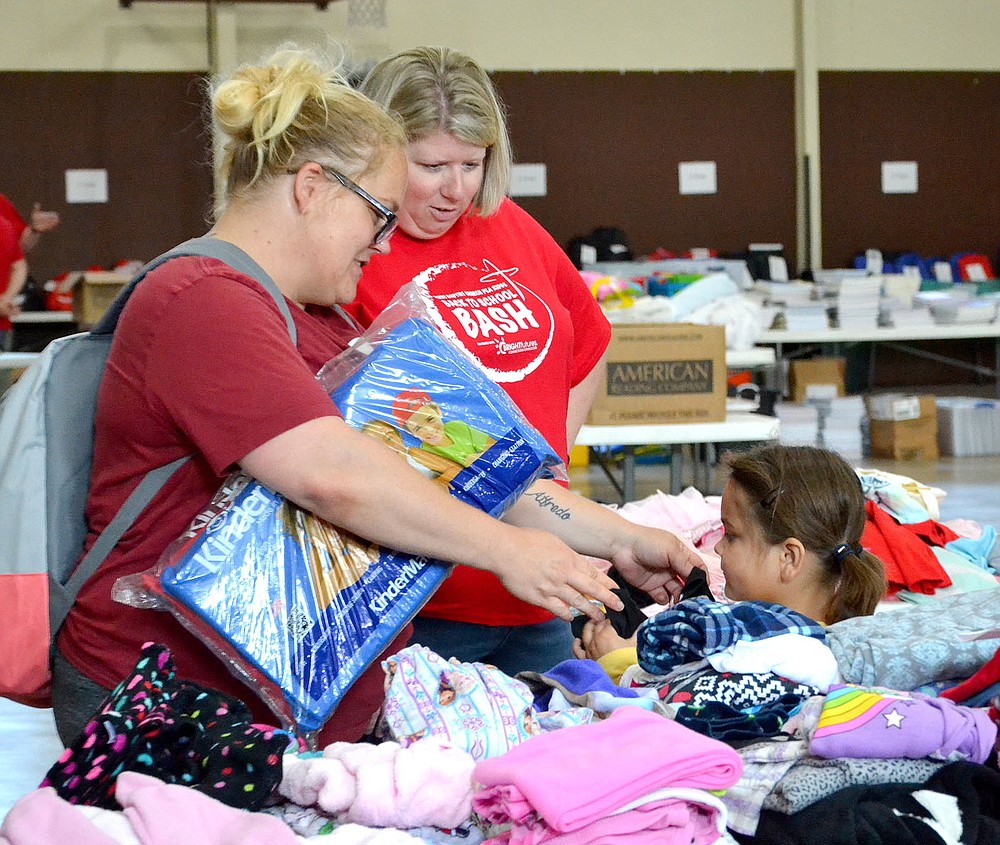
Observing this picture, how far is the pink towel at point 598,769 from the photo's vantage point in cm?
115

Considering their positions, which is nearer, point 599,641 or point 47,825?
point 47,825

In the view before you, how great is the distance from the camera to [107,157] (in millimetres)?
9812

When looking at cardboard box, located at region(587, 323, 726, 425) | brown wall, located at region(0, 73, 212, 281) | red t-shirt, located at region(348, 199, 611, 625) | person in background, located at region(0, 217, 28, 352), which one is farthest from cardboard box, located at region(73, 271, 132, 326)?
red t-shirt, located at region(348, 199, 611, 625)

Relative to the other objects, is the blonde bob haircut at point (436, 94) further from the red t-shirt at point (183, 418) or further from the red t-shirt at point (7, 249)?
the red t-shirt at point (7, 249)

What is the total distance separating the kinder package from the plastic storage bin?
7391 millimetres

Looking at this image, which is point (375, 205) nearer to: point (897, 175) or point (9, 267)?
point (9, 267)

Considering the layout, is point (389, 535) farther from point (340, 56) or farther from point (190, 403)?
point (340, 56)

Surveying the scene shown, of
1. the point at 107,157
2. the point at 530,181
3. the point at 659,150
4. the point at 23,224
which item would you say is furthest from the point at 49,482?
the point at 659,150

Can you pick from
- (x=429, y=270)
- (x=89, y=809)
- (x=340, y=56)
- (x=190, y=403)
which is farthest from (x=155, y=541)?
(x=429, y=270)

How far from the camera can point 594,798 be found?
1.16 meters

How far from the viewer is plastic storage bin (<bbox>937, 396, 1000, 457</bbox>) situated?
8297 mm

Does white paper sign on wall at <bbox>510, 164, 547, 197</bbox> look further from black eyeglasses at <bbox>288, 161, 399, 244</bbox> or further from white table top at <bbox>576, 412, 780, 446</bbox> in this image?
black eyeglasses at <bbox>288, 161, 399, 244</bbox>

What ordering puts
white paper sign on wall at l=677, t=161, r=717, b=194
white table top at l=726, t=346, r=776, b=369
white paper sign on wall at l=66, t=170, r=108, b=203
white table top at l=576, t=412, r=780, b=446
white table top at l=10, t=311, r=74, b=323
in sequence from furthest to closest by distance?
1. white paper sign on wall at l=677, t=161, r=717, b=194
2. white paper sign on wall at l=66, t=170, r=108, b=203
3. white table top at l=10, t=311, r=74, b=323
4. white table top at l=726, t=346, r=776, b=369
5. white table top at l=576, t=412, r=780, b=446

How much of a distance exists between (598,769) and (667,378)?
3.69m
